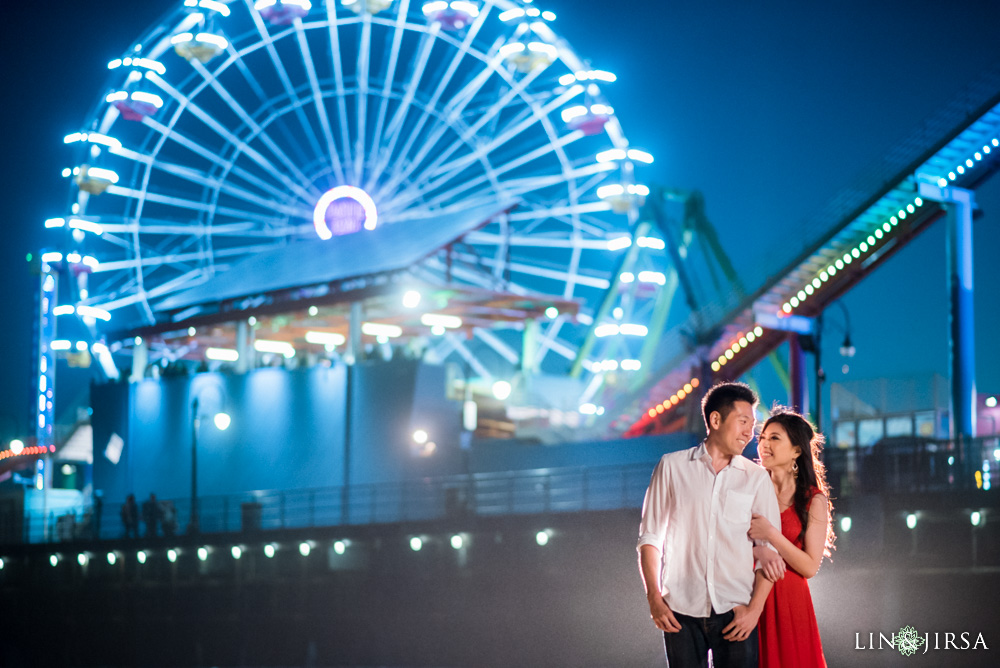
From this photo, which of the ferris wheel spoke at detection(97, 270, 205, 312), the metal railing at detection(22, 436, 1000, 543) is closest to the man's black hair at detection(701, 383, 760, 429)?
the metal railing at detection(22, 436, 1000, 543)

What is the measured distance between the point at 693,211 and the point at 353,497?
13.3m

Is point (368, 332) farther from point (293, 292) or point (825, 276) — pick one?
point (825, 276)

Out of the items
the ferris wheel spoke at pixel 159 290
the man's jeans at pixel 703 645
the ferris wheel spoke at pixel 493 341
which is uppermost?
the ferris wheel spoke at pixel 159 290

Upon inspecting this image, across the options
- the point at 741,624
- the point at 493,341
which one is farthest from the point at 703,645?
the point at 493,341

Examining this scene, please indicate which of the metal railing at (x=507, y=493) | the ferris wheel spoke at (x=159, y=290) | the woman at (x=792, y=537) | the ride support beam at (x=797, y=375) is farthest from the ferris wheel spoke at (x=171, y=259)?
the woman at (x=792, y=537)

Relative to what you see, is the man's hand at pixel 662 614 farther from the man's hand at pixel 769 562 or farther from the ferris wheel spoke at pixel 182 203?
the ferris wheel spoke at pixel 182 203

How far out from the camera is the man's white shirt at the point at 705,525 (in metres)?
5.27

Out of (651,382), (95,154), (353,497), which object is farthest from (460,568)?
(95,154)

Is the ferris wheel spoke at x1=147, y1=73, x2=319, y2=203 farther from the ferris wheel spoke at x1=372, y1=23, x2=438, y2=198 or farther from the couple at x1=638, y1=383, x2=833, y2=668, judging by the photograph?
the couple at x1=638, y1=383, x2=833, y2=668

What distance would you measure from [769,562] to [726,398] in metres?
0.74

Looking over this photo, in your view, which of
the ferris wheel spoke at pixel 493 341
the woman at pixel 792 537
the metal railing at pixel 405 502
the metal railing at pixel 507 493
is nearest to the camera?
the woman at pixel 792 537

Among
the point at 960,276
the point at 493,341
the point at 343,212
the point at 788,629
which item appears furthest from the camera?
the point at 493,341

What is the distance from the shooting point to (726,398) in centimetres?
545

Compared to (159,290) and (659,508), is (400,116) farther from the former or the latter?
(659,508)
